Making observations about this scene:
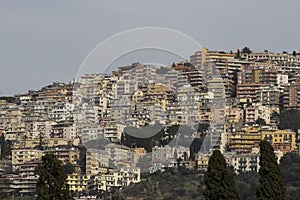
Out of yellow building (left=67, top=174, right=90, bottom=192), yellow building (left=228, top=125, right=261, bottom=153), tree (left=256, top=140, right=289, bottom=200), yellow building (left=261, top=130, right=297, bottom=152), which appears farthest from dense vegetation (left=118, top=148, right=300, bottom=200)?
tree (left=256, top=140, right=289, bottom=200)

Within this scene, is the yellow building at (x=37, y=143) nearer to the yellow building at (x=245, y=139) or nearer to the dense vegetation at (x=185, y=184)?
the yellow building at (x=245, y=139)

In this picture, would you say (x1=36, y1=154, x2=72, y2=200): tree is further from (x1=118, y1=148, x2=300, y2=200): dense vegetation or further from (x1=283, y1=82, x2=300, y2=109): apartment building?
(x1=283, y1=82, x2=300, y2=109): apartment building

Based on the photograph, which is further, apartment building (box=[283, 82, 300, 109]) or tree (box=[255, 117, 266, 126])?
apartment building (box=[283, 82, 300, 109])

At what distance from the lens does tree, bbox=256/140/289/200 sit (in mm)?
18156

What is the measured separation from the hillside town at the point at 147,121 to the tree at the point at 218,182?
2049 cm

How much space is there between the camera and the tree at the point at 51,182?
17.3 metres

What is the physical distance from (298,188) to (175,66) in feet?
69.7

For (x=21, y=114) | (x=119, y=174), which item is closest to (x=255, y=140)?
(x=119, y=174)

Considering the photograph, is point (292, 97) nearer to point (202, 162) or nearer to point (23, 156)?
point (202, 162)

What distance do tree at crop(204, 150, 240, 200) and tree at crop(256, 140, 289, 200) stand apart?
559 millimetres

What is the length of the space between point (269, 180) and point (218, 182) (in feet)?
3.26

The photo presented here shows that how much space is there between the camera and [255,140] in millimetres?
50469

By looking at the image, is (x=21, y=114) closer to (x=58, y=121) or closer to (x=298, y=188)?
(x=58, y=121)

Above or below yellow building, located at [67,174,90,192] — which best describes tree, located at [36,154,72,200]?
above
